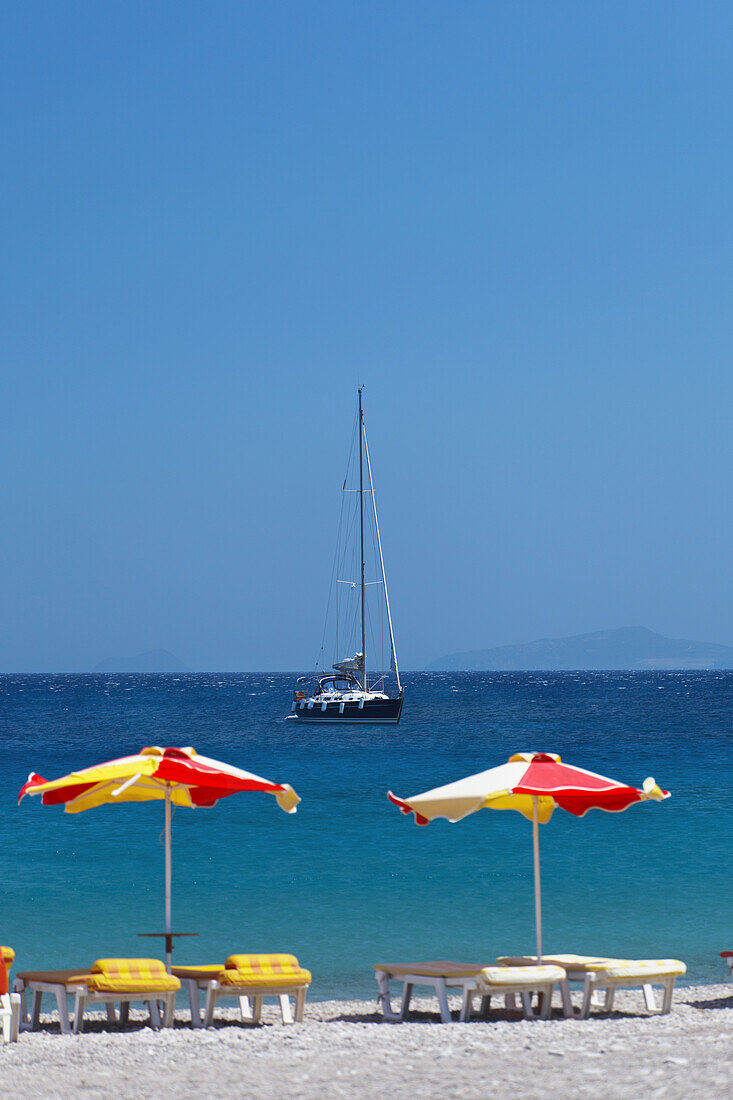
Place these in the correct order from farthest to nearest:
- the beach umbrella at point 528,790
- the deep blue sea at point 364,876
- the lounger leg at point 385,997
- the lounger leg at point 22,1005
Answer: the deep blue sea at point 364,876, the lounger leg at point 385,997, the lounger leg at point 22,1005, the beach umbrella at point 528,790

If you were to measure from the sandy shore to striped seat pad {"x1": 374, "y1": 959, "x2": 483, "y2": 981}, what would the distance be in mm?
414

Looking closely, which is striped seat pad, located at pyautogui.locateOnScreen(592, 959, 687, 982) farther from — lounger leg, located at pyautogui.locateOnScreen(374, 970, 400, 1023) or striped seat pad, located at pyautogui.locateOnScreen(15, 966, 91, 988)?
striped seat pad, located at pyautogui.locateOnScreen(15, 966, 91, 988)

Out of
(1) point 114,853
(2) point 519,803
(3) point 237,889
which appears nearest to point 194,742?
(1) point 114,853

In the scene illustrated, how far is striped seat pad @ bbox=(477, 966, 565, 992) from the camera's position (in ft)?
34.0

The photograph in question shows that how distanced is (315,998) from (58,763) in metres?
36.5

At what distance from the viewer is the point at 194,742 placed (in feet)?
196

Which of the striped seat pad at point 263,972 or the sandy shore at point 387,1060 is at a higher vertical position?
the striped seat pad at point 263,972

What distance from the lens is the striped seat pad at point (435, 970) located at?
10.5 m

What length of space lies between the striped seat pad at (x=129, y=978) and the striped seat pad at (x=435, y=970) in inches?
78.1

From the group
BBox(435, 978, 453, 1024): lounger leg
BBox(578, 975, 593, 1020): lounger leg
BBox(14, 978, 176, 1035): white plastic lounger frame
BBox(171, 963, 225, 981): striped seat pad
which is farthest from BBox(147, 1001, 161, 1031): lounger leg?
BBox(578, 975, 593, 1020): lounger leg

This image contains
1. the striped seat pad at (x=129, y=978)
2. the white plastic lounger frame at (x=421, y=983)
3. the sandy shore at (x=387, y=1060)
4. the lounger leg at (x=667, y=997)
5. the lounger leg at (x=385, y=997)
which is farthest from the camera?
the lounger leg at (x=667, y=997)

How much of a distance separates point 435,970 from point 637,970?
6.19 ft

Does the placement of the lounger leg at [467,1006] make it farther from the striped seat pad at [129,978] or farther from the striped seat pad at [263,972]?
the striped seat pad at [129,978]

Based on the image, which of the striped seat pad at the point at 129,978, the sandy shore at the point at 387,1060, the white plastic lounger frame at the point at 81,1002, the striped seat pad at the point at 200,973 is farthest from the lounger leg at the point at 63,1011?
the striped seat pad at the point at 200,973
